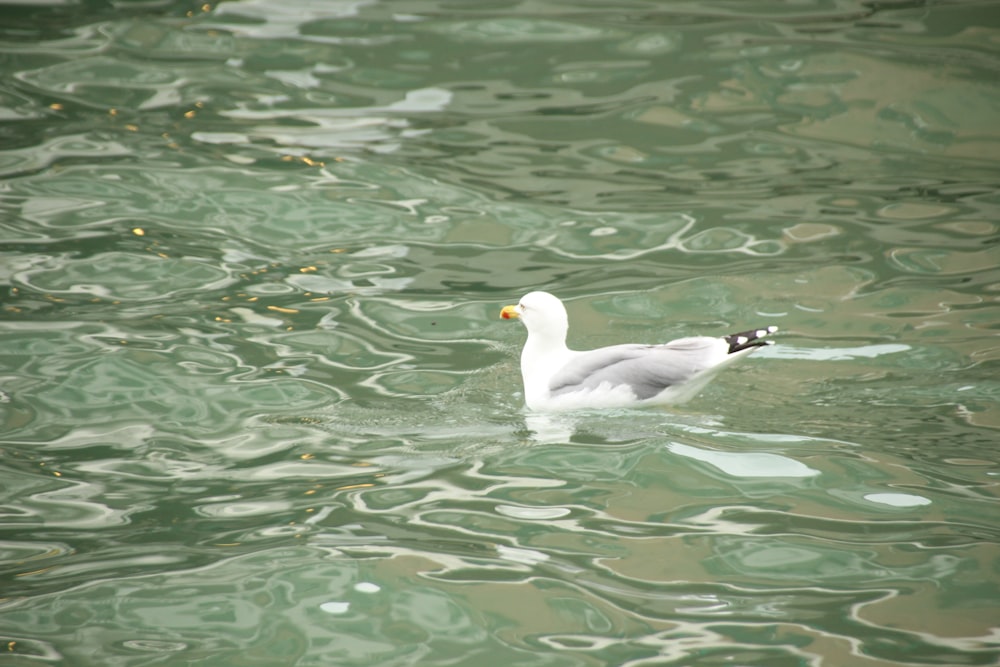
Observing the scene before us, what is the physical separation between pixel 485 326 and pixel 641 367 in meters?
1.81

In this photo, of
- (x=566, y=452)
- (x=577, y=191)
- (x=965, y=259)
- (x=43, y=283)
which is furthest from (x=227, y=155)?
(x=965, y=259)

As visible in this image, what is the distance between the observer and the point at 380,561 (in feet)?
16.4

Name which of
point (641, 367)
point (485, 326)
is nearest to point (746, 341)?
point (641, 367)

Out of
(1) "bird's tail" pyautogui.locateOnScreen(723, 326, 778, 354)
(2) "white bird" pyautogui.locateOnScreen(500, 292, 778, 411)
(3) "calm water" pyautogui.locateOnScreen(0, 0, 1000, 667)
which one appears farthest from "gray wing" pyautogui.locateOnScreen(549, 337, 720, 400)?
(3) "calm water" pyautogui.locateOnScreen(0, 0, 1000, 667)

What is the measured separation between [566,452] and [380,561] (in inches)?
52.1

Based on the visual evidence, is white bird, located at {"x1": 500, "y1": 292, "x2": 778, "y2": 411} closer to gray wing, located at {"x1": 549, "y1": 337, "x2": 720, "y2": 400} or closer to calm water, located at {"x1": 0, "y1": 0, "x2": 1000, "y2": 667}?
gray wing, located at {"x1": 549, "y1": 337, "x2": 720, "y2": 400}

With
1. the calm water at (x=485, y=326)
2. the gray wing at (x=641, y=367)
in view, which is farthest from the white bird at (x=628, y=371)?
the calm water at (x=485, y=326)

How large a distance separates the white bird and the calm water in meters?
0.15

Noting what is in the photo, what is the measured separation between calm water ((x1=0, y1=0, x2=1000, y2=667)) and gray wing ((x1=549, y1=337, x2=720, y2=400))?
219mm

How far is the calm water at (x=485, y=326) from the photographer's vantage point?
475cm

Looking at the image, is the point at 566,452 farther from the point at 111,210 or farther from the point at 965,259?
the point at 111,210

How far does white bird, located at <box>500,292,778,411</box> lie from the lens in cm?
625

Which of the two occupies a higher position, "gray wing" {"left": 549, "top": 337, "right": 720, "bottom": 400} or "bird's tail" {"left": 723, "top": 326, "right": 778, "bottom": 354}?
"bird's tail" {"left": 723, "top": 326, "right": 778, "bottom": 354}

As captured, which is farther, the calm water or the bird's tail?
the bird's tail
